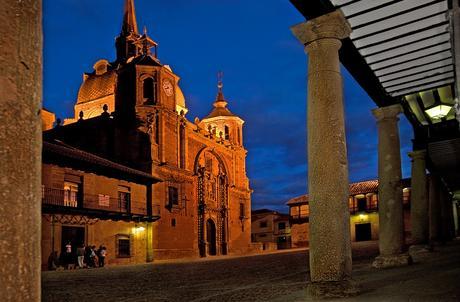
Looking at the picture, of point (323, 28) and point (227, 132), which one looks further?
point (227, 132)

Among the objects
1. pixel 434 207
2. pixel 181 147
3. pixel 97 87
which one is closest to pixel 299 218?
pixel 181 147

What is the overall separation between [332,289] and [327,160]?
56.8 inches

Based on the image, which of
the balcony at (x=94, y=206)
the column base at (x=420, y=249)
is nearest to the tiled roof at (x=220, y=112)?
the balcony at (x=94, y=206)

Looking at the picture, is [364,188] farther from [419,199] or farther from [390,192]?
[390,192]

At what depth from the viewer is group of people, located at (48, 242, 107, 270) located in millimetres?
22719

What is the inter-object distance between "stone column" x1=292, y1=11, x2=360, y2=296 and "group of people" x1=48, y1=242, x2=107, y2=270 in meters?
20.0

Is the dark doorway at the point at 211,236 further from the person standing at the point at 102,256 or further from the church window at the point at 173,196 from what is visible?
the person standing at the point at 102,256

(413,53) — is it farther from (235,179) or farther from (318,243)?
(235,179)

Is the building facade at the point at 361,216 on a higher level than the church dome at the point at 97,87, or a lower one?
lower

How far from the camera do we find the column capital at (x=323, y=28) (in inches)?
224

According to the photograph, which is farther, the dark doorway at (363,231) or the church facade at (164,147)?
the dark doorway at (363,231)

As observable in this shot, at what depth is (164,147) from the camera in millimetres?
34500

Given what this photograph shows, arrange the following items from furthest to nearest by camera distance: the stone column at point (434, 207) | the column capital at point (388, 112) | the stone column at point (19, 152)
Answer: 1. the stone column at point (434, 207)
2. the column capital at point (388, 112)
3. the stone column at point (19, 152)

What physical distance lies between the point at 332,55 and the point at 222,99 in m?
47.7
